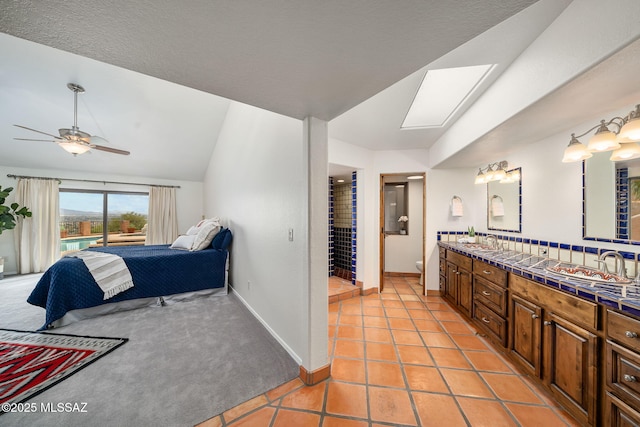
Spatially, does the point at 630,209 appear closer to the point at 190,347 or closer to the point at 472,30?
the point at 472,30

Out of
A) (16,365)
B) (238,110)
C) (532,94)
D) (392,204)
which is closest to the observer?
(532,94)

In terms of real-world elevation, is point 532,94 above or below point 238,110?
below

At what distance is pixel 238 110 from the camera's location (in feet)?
11.9

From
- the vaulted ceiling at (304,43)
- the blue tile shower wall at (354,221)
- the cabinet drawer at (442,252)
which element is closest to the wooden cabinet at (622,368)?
the vaulted ceiling at (304,43)

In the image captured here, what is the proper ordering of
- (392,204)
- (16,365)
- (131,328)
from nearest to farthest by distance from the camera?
(16,365), (131,328), (392,204)

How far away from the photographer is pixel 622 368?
1097mm

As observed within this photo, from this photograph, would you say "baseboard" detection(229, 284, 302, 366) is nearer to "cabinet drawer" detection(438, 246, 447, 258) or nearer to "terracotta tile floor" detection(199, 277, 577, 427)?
"terracotta tile floor" detection(199, 277, 577, 427)

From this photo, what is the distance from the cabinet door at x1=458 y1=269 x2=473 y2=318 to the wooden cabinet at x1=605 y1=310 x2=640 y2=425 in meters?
1.33

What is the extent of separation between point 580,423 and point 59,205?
822 cm

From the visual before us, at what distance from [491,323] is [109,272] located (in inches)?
173

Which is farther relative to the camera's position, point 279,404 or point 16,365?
point 16,365

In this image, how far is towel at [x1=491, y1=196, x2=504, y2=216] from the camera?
2777 millimetres

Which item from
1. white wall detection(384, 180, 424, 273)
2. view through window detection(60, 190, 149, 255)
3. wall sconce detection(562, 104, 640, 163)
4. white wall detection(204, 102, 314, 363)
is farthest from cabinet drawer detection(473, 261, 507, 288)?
view through window detection(60, 190, 149, 255)

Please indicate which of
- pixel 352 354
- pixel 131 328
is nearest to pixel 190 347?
pixel 131 328
